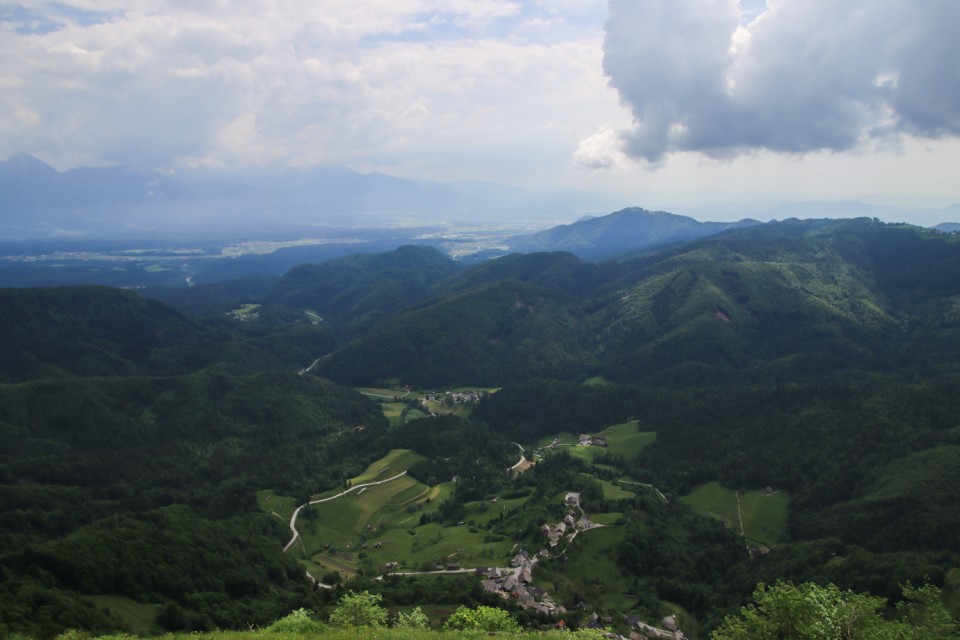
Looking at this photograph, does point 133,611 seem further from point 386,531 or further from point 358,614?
point 386,531

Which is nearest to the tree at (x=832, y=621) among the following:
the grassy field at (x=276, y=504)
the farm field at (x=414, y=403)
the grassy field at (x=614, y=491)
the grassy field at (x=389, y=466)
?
the grassy field at (x=614, y=491)

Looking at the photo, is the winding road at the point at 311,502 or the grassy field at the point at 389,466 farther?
the grassy field at the point at 389,466

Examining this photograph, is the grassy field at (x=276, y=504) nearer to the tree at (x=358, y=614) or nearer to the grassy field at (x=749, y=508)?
the tree at (x=358, y=614)

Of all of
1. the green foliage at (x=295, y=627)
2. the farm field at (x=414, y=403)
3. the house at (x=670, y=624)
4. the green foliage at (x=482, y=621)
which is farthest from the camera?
the farm field at (x=414, y=403)

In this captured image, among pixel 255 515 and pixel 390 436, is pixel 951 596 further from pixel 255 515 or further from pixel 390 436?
pixel 390 436

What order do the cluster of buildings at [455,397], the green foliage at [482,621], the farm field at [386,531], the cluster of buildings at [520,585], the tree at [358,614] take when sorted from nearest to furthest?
1. the green foliage at [482,621]
2. the tree at [358,614]
3. the cluster of buildings at [520,585]
4. the farm field at [386,531]
5. the cluster of buildings at [455,397]

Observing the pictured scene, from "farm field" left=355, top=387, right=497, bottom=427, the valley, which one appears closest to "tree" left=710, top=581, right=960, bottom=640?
the valley
